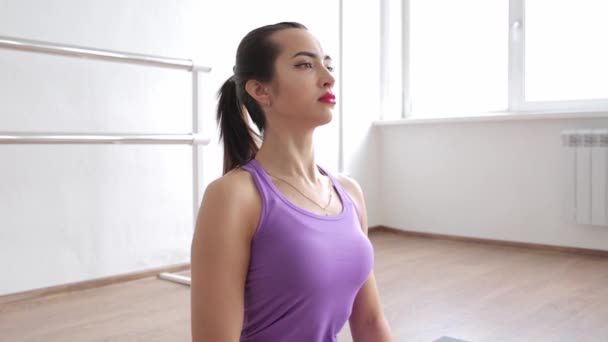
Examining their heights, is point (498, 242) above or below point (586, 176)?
below

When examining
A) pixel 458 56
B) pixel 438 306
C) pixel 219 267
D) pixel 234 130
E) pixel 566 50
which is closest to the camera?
pixel 219 267

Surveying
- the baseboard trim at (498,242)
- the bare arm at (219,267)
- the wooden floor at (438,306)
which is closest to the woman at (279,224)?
the bare arm at (219,267)

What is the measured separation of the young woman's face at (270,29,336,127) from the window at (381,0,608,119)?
110 inches

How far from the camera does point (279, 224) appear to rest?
0.83 metres

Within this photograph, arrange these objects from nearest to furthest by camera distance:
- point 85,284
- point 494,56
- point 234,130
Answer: point 234,130
point 85,284
point 494,56

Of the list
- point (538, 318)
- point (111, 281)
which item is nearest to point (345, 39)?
point (111, 281)

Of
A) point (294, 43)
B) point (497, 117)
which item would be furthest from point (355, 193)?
point (497, 117)

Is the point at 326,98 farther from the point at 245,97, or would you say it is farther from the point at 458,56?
the point at 458,56

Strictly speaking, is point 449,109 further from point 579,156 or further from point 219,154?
point 219,154

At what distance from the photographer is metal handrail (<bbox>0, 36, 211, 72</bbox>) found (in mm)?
2018

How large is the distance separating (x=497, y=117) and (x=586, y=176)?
1.97 ft

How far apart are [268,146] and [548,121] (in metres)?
2.77

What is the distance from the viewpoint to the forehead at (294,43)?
2.97 ft

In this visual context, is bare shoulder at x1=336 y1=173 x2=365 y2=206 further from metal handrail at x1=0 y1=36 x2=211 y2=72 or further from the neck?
metal handrail at x1=0 y1=36 x2=211 y2=72
